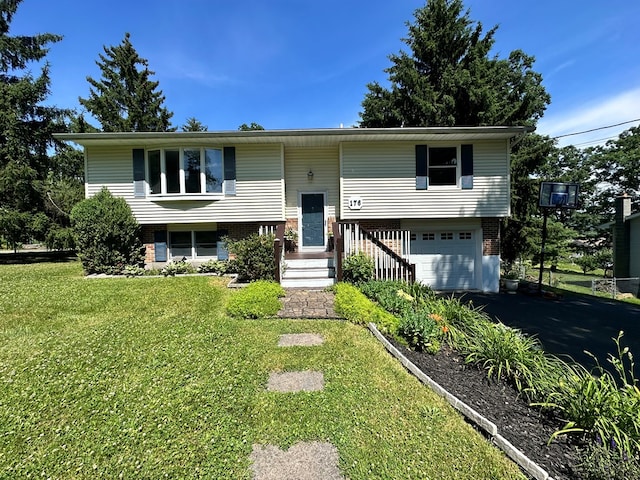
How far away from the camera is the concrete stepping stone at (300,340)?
4.31 metres

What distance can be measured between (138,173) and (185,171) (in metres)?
1.48

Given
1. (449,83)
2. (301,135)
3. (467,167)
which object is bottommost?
(467,167)

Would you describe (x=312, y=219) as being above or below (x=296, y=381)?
above

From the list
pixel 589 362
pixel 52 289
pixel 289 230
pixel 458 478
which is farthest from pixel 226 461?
pixel 289 230

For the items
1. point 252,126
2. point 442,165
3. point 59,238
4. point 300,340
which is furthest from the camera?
point 252,126

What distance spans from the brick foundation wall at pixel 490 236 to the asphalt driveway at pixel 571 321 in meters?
1.45

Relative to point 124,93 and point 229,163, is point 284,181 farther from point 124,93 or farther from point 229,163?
point 124,93

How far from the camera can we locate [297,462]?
227 centimetres

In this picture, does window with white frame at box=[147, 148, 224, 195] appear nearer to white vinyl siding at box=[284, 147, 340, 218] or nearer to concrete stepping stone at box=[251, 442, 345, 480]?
white vinyl siding at box=[284, 147, 340, 218]

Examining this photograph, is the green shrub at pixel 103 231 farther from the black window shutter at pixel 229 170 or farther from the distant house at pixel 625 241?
the distant house at pixel 625 241

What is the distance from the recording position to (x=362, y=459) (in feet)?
7.48

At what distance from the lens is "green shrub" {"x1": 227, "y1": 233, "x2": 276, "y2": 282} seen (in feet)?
23.9

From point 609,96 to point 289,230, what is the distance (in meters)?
16.5

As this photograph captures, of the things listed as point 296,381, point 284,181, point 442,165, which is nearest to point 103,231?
point 284,181
